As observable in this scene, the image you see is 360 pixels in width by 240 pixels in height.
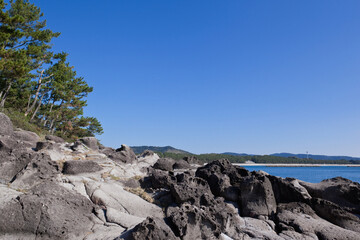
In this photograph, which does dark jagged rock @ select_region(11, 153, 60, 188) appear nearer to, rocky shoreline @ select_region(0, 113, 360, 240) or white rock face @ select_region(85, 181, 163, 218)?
rocky shoreline @ select_region(0, 113, 360, 240)

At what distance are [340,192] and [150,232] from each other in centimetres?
1274

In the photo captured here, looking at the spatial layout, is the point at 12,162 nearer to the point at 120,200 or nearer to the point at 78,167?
the point at 78,167

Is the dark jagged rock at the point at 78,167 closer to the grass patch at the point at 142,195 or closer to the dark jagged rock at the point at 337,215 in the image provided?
the grass patch at the point at 142,195

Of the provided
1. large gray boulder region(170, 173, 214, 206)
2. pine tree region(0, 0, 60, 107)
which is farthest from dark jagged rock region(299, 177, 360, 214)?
pine tree region(0, 0, 60, 107)

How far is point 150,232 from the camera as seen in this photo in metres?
7.06

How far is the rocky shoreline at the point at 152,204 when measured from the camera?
7871 millimetres

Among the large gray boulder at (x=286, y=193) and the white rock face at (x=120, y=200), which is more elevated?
the large gray boulder at (x=286, y=193)

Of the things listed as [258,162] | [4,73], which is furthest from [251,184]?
[258,162]

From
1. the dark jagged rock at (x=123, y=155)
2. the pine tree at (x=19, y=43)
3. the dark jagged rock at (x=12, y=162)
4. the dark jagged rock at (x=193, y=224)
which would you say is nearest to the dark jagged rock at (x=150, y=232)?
the dark jagged rock at (x=193, y=224)

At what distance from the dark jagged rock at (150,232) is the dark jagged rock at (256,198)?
6.35 meters

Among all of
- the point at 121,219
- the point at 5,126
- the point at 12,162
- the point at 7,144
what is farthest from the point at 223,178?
the point at 5,126

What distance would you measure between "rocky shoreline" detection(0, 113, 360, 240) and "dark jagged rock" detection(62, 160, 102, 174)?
53 millimetres

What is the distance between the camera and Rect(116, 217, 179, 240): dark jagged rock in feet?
23.1

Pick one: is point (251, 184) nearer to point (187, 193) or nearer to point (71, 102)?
point (187, 193)
